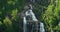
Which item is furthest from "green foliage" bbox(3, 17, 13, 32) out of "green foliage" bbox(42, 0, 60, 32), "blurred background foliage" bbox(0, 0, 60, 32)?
"green foliage" bbox(42, 0, 60, 32)

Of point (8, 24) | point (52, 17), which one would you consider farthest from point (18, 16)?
point (52, 17)

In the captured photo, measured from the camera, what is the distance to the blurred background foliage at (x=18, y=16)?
2128 cm

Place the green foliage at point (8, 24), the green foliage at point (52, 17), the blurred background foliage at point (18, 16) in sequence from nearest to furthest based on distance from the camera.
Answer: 1. the green foliage at point (8, 24)
2. the blurred background foliage at point (18, 16)
3. the green foliage at point (52, 17)

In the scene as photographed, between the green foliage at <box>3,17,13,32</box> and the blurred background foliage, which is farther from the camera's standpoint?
the blurred background foliage

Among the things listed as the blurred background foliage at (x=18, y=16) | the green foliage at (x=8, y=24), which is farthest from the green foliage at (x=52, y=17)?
the green foliage at (x=8, y=24)

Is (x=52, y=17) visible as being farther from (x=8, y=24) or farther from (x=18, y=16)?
(x=8, y=24)

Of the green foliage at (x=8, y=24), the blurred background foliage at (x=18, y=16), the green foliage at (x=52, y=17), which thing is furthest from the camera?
the green foliage at (x=52, y=17)

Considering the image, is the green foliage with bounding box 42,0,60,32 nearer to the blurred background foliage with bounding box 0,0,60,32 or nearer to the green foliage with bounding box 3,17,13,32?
the blurred background foliage with bounding box 0,0,60,32

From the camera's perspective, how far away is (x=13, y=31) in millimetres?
21422

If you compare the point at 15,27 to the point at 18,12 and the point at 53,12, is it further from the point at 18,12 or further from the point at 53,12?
the point at 53,12

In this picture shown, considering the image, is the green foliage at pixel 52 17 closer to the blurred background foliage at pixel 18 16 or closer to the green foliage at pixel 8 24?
the blurred background foliage at pixel 18 16

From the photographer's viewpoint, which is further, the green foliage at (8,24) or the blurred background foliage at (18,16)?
the blurred background foliage at (18,16)

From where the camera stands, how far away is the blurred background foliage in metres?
21.3

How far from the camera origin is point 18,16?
72.8 feet
